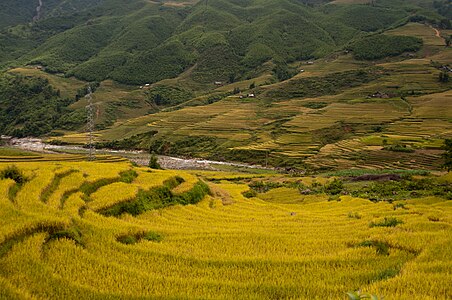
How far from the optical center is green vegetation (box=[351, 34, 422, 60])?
178 metres

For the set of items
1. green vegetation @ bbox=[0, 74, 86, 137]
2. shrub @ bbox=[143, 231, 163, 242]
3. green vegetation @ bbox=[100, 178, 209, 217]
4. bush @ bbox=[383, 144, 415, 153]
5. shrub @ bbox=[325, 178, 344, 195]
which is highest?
green vegetation @ bbox=[0, 74, 86, 137]

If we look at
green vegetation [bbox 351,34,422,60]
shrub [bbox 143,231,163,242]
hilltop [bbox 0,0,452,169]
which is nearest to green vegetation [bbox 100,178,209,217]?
shrub [bbox 143,231,163,242]

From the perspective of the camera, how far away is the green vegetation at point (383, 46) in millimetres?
178125

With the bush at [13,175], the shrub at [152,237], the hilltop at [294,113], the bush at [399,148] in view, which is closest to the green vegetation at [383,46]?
the hilltop at [294,113]

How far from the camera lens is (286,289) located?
7203 mm

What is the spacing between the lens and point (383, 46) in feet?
601

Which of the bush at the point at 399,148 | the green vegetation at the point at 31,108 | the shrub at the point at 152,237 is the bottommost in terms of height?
the bush at the point at 399,148

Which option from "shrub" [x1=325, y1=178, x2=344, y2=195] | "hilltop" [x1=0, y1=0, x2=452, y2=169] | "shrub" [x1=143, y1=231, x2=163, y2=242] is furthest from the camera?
"hilltop" [x1=0, y1=0, x2=452, y2=169]

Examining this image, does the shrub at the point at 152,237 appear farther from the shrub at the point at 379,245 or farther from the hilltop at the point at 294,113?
the hilltop at the point at 294,113

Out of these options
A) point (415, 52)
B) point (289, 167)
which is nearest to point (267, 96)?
point (289, 167)

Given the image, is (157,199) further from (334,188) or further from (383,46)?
(383,46)

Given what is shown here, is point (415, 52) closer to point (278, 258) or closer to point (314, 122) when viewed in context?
point (314, 122)

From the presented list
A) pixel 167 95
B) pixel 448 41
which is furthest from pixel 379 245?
pixel 448 41

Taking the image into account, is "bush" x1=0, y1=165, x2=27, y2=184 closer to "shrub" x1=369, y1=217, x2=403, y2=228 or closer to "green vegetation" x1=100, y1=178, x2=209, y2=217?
"green vegetation" x1=100, y1=178, x2=209, y2=217
